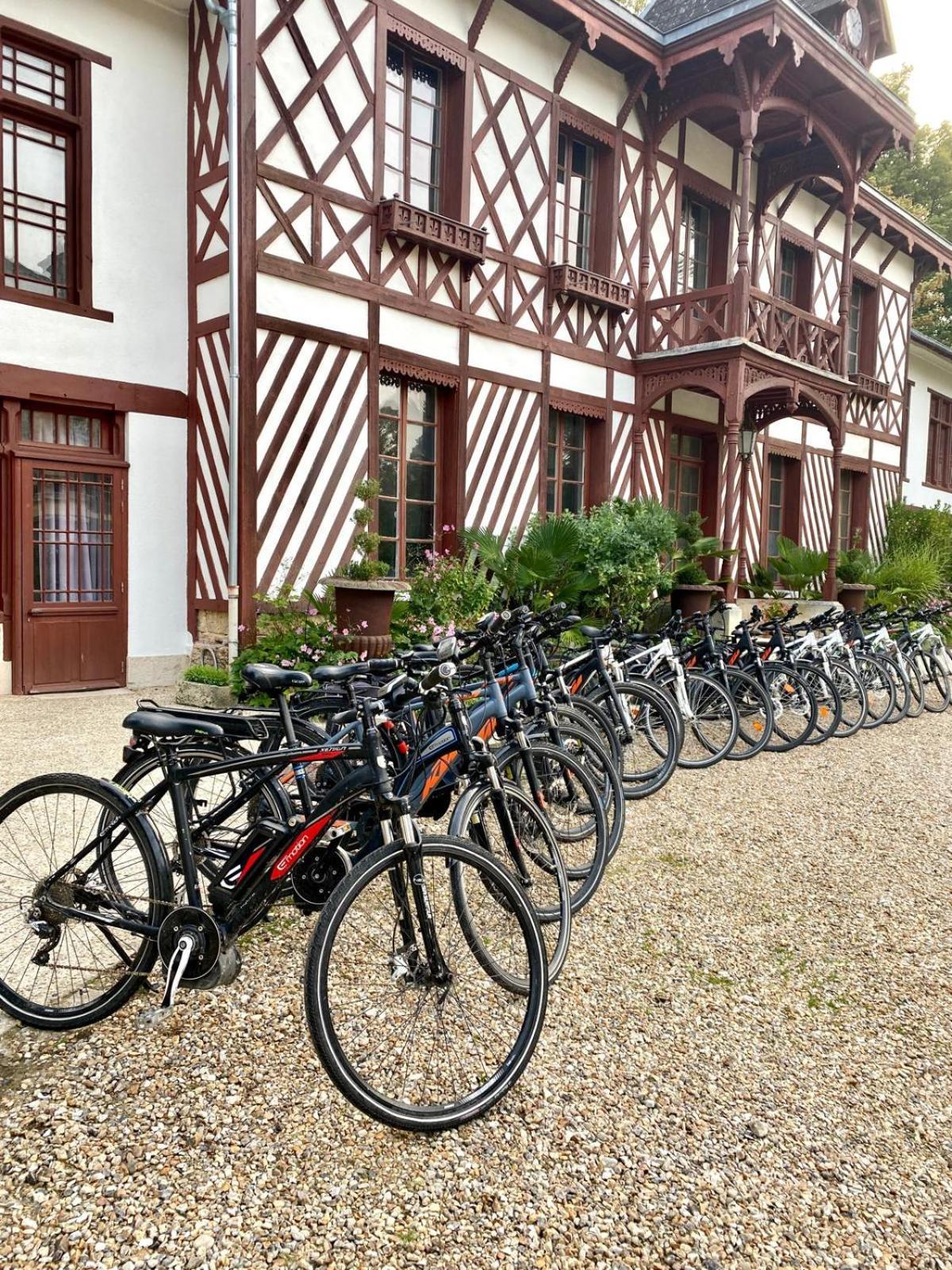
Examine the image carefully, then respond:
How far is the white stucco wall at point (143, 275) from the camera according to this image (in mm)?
7348

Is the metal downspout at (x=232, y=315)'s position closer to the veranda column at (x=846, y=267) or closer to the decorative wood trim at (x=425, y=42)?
the decorative wood trim at (x=425, y=42)

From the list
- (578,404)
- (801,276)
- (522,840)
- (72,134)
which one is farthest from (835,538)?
(522,840)

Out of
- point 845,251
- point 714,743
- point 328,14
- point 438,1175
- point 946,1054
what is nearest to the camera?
point 438,1175

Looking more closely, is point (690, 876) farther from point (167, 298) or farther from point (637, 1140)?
point (167, 298)

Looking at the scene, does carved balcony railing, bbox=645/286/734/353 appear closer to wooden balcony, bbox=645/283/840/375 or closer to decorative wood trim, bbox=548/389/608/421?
wooden balcony, bbox=645/283/840/375

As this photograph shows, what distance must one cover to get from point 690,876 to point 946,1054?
4.58 feet

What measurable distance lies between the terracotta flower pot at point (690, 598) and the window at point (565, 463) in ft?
5.67

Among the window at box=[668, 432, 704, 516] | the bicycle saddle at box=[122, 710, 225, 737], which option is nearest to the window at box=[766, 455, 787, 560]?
the window at box=[668, 432, 704, 516]

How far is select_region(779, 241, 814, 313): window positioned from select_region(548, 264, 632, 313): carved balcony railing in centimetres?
473

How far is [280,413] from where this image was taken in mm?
7422

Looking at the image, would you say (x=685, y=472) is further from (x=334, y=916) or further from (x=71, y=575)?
(x=334, y=916)

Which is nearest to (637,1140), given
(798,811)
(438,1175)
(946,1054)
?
(438,1175)

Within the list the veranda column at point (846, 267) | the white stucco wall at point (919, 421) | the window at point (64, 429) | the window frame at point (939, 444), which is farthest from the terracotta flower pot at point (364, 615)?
the window frame at point (939, 444)

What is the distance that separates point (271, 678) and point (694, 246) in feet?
37.5
